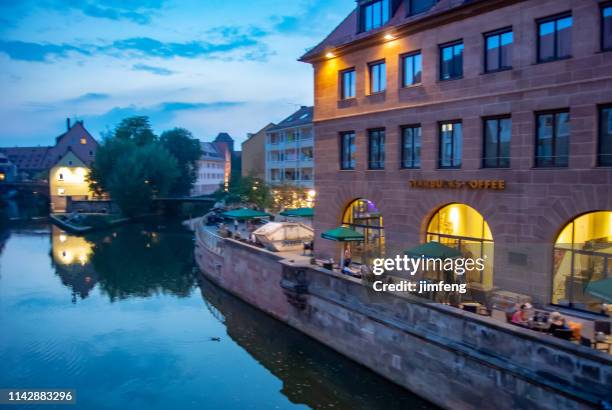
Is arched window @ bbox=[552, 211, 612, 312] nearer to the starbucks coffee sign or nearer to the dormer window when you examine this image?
the starbucks coffee sign

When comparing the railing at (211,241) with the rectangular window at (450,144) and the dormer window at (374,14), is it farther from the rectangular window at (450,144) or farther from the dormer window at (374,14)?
the rectangular window at (450,144)

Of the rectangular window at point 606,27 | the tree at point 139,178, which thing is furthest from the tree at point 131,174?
the rectangular window at point 606,27

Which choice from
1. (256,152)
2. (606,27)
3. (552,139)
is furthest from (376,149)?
(256,152)

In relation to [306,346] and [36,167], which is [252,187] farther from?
[36,167]

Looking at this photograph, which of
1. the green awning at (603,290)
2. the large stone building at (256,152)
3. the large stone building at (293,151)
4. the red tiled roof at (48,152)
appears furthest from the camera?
the red tiled roof at (48,152)

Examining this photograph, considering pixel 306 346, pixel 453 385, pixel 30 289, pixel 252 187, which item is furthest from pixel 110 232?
pixel 453 385

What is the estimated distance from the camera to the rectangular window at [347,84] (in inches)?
1035

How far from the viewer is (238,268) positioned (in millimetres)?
30422

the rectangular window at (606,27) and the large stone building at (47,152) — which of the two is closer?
the rectangular window at (606,27)

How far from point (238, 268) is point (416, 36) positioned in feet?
53.0

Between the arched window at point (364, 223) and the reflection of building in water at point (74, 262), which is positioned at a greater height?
the arched window at point (364, 223)

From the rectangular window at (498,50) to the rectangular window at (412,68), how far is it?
3.28m

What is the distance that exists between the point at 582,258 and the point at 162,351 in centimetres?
1693

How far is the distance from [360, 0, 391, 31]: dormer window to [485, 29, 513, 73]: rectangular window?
243 inches
